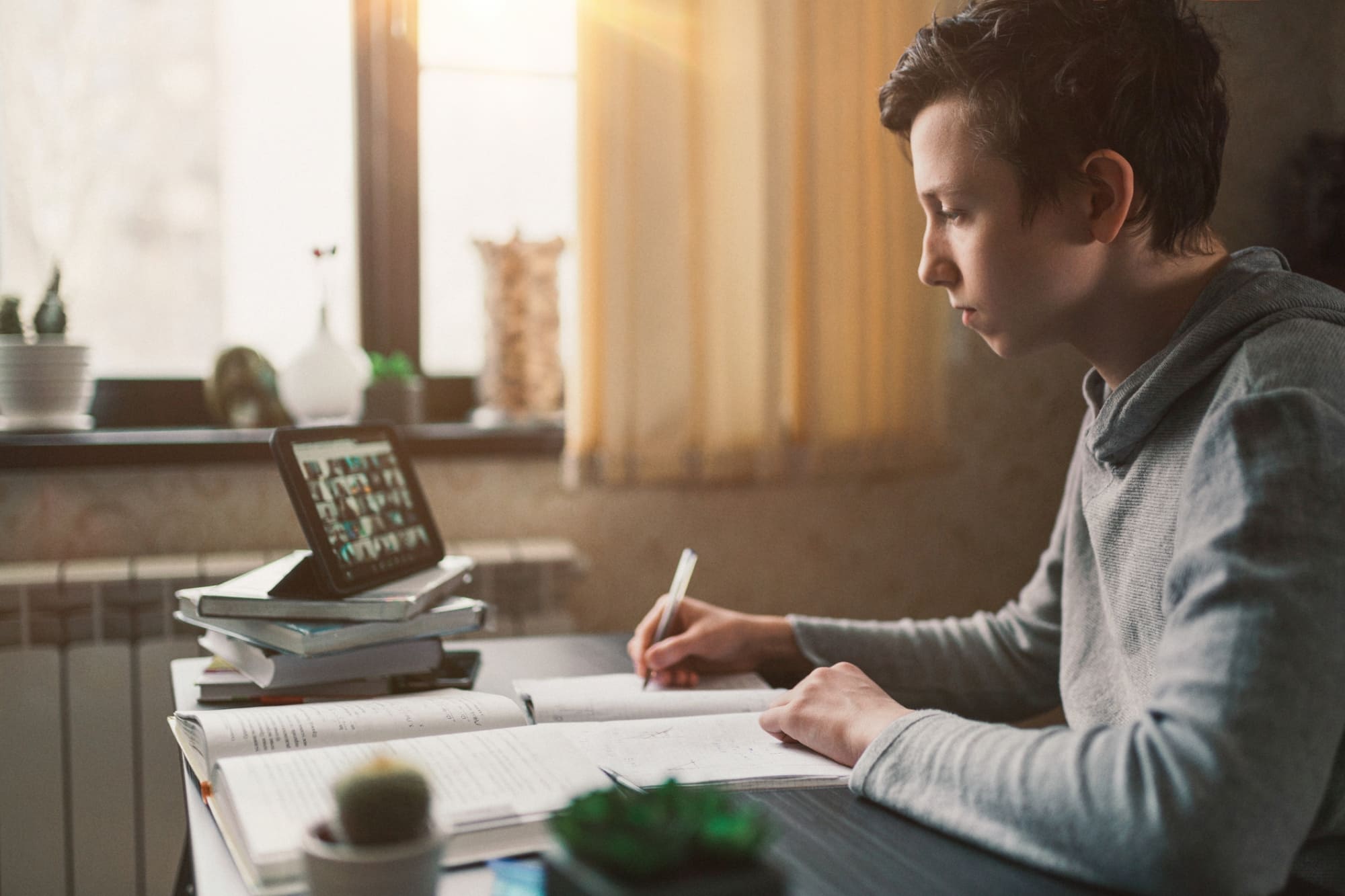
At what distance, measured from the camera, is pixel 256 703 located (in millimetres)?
994

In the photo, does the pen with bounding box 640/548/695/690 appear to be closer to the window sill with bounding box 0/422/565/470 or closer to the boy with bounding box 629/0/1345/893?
the boy with bounding box 629/0/1345/893

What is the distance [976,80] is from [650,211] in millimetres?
1012

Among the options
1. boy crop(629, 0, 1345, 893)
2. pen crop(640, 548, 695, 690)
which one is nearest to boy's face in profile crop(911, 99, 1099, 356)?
boy crop(629, 0, 1345, 893)

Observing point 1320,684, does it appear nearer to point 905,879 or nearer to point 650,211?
point 905,879

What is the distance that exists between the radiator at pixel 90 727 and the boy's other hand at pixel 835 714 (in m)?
1.06

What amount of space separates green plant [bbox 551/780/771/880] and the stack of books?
58 centimetres

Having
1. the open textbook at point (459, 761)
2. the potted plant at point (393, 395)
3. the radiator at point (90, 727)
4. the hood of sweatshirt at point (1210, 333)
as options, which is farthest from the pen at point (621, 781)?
the potted plant at point (393, 395)

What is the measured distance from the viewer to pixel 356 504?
1.12 m

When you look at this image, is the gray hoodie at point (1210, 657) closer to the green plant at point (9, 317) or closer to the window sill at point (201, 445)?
the window sill at point (201, 445)

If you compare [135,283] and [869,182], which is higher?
[869,182]

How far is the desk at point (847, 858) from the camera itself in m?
0.62

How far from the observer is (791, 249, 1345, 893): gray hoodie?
60 centimetres

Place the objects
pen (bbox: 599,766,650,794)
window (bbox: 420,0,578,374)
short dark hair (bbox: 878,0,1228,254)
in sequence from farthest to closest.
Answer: window (bbox: 420,0,578,374) < short dark hair (bbox: 878,0,1228,254) < pen (bbox: 599,766,650,794)

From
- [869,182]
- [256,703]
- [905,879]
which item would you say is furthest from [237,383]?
[905,879]
